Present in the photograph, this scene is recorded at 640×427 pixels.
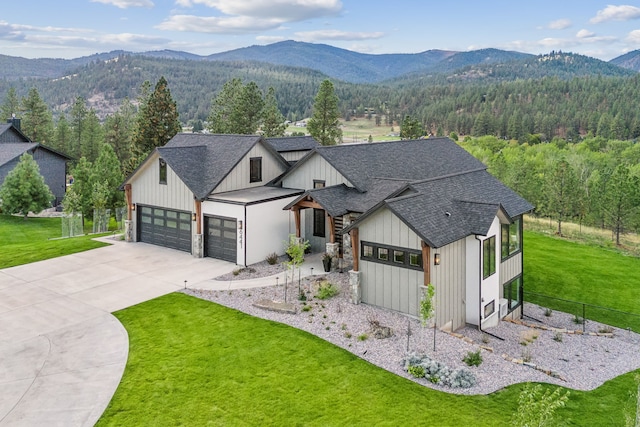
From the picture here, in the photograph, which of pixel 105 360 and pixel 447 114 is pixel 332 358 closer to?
pixel 105 360

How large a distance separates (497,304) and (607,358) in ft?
12.0

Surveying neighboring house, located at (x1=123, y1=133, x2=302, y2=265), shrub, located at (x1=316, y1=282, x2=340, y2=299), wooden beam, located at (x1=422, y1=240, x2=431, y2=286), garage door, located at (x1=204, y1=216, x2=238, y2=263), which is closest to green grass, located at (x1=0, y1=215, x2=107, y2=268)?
neighboring house, located at (x1=123, y1=133, x2=302, y2=265)

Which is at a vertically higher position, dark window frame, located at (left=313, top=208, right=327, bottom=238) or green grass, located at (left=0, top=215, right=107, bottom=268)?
dark window frame, located at (left=313, top=208, right=327, bottom=238)

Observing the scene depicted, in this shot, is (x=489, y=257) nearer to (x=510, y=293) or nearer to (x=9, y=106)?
(x=510, y=293)

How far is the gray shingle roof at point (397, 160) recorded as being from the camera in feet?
→ 73.4

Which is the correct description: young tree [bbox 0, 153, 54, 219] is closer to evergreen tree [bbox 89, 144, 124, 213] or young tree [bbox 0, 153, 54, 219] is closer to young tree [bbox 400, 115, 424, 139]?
evergreen tree [bbox 89, 144, 124, 213]

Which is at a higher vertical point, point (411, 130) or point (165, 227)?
point (411, 130)

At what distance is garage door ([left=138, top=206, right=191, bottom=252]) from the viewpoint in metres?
22.5

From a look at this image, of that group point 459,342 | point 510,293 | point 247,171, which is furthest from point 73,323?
point 510,293

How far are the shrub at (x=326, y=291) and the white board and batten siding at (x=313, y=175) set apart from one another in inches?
250

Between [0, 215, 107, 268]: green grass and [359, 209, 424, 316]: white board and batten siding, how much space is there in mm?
14354

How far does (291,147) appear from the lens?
93.9 feet

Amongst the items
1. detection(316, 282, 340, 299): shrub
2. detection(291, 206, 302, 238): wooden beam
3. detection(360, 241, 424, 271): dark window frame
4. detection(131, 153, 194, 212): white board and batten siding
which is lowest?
detection(316, 282, 340, 299): shrub

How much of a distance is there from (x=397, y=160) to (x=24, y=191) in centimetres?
2471
